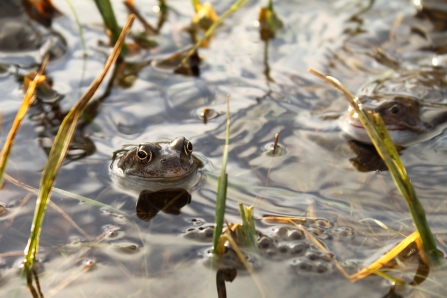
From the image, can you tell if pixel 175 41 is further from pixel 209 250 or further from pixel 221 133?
pixel 209 250

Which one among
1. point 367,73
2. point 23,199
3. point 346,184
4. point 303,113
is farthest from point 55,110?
point 367,73

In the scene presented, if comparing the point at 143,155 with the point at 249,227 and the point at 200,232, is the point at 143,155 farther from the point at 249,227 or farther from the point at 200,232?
the point at 249,227

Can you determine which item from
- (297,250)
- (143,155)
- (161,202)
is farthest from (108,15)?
(297,250)

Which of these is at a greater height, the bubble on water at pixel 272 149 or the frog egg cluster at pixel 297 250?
the bubble on water at pixel 272 149

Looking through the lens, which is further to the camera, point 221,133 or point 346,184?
point 221,133

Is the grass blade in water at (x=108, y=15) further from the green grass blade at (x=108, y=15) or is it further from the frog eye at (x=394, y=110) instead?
the frog eye at (x=394, y=110)

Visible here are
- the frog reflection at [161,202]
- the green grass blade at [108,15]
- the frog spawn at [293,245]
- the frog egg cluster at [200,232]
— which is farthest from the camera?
the green grass blade at [108,15]

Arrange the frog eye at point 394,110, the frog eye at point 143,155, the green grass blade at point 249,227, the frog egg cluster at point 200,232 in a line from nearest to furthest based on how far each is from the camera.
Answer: the green grass blade at point 249,227 → the frog egg cluster at point 200,232 → the frog eye at point 143,155 → the frog eye at point 394,110

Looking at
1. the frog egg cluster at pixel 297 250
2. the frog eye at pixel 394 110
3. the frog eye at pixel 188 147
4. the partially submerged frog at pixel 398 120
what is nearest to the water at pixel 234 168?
the frog egg cluster at pixel 297 250
